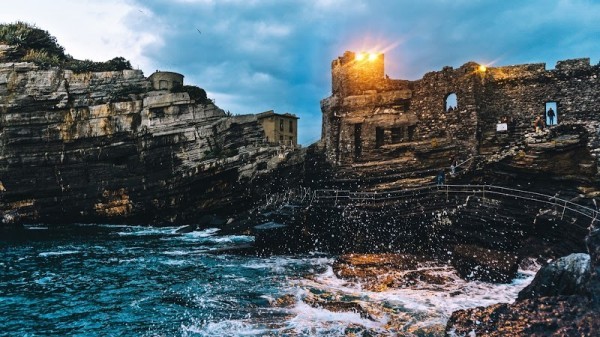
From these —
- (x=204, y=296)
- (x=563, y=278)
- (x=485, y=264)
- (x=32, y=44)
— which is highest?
(x=32, y=44)

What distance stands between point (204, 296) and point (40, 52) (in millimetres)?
56744

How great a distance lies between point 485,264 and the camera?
61.0 feet

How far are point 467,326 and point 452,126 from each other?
24.9m

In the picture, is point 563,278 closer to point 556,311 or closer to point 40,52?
point 556,311

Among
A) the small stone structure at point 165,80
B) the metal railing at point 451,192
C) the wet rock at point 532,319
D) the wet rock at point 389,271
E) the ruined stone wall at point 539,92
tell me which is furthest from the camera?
the small stone structure at point 165,80

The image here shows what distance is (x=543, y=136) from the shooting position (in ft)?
84.8

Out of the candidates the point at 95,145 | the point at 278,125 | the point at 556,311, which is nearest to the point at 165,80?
the point at 95,145

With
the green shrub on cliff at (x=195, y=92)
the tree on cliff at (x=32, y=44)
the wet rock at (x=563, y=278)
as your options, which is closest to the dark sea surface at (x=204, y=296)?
the wet rock at (x=563, y=278)

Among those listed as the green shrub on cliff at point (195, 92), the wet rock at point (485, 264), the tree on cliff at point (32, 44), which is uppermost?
the tree on cliff at point (32, 44)

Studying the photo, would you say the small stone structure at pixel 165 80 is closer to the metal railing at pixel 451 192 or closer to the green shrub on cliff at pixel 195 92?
the green shrub on cliff at pixel 195 92

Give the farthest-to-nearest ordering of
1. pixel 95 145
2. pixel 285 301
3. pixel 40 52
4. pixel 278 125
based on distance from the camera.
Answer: pixel 278 125, pixel 40 52, pixel 95 145, pixel 285 301

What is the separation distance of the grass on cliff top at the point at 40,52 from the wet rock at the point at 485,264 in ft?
173

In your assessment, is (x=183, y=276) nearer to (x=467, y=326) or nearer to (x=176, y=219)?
(x=467, y=326)

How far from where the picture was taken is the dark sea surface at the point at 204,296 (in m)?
13.5
